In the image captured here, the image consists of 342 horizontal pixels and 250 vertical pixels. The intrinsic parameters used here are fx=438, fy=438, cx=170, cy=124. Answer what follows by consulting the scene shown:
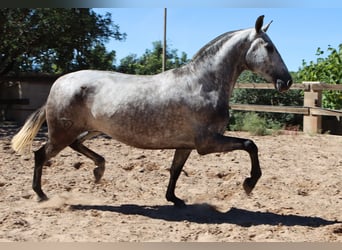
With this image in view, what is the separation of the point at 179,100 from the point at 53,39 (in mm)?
10792

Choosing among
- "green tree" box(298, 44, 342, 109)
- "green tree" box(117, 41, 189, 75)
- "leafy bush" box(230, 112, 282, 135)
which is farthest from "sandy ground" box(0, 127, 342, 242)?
"green tree" box(117, 41, 189, 75)

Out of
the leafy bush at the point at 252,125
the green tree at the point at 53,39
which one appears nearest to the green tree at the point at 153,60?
the green tree at the point at 53,39

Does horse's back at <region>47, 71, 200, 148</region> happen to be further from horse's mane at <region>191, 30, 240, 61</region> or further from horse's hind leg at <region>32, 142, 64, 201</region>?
horse's mane at <region>191, 30, 240, 61</region>

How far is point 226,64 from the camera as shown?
14.2 ft

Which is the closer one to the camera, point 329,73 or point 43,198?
point 43,198

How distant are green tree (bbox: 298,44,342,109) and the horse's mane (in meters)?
9.10

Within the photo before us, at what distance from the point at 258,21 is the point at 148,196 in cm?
237

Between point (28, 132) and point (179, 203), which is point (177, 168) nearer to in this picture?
point (179, 203)

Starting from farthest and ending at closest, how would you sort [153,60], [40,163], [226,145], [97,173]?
[153,60] < [97,173] < [40,163] < [226,145]

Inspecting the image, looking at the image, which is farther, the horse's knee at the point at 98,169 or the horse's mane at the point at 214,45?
the horse's knee at the point at 98,169

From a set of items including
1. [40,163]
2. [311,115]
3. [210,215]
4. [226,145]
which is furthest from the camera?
[311,115]

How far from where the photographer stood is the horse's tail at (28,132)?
16.6 feet

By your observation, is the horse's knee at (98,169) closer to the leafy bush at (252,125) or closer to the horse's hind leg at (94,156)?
the horse's hind leg at (94,156)

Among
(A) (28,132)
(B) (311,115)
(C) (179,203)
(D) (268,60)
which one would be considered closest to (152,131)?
(C) (179,203)
